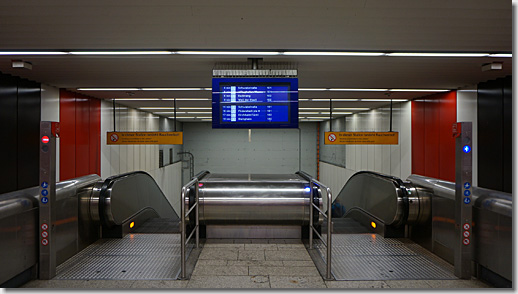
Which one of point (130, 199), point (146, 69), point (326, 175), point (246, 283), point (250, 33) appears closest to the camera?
point (250, 33)

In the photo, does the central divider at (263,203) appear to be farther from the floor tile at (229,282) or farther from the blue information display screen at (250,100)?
the floor tile at (229,282)

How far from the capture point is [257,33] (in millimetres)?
3715

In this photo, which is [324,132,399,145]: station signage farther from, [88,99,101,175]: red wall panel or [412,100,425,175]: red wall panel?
[88,99,101,175]: red wall panel

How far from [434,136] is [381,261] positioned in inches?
159

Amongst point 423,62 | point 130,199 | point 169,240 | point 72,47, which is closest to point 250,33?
point 72,47

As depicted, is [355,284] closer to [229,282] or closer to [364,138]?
[229,282]

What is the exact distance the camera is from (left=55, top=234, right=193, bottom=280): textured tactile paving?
448 centimetres

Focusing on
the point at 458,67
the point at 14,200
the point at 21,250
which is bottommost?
the point at 21,250

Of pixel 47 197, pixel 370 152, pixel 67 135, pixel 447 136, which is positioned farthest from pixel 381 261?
pixel 370 152

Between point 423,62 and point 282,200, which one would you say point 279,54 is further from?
point 282,200

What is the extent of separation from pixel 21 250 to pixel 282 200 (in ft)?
12.9

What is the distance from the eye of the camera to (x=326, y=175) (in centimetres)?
1777

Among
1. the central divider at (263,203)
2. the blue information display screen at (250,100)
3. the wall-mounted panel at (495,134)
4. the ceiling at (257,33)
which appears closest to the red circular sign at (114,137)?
the ceiling at (257,33)

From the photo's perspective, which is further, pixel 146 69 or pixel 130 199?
pixel 130 199
